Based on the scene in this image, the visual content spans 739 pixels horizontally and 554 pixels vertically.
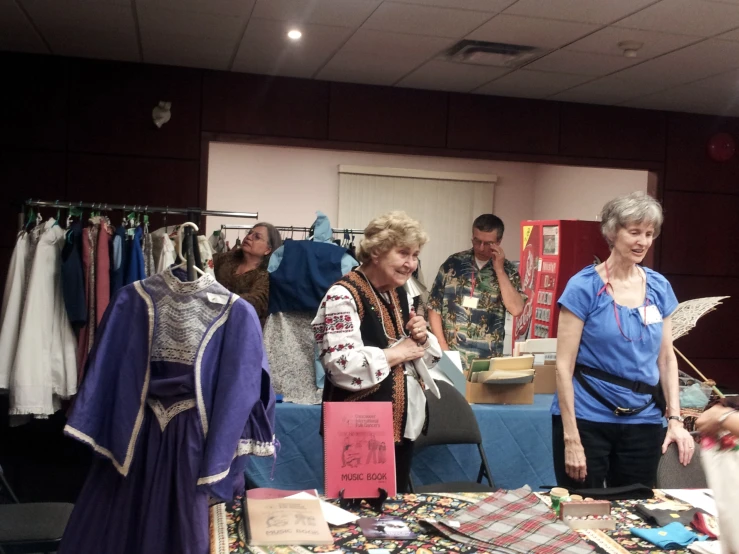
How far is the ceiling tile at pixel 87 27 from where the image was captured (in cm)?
370

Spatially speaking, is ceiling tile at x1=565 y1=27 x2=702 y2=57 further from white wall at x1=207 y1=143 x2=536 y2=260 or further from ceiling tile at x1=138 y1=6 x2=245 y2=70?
white wall at x1=207 y1=143 x2=536 y2=260

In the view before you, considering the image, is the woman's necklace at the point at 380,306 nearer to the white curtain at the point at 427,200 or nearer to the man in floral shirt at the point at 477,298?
the man in floral shirt at the point at 477,298

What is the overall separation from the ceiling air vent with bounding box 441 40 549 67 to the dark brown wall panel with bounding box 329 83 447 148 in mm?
889

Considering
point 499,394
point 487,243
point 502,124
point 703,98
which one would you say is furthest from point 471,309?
point 703,98

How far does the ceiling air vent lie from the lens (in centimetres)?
416

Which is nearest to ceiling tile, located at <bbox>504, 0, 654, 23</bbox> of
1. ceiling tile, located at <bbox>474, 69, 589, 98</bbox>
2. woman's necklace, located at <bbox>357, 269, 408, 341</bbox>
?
ceiling tile, located at <bbox>474, 69, 589, 98</bbox>

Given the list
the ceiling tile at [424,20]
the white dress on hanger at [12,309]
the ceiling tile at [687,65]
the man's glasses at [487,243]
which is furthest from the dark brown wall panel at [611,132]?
the white dress on hanger at [12,309]

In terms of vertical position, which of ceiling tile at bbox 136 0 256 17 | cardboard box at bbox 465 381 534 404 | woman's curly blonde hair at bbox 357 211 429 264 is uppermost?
ceiling tile at bbox 136 0 256 17

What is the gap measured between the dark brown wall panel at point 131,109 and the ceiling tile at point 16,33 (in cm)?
29

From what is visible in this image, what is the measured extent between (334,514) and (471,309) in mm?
2214

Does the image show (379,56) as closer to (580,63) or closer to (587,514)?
(580,63)

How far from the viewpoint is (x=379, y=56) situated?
4.48 meters

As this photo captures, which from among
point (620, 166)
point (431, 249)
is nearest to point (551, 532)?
point (620, 166)

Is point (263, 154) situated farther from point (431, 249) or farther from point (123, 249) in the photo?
point (123, 249)
